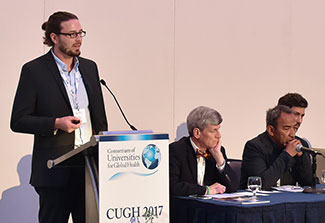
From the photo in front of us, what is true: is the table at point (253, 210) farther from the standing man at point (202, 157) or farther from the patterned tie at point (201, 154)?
the patterned tie at point (201, 154)

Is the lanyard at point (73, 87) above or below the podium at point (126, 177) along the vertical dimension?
above

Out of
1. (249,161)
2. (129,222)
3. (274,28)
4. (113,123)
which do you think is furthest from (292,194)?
(274,28)

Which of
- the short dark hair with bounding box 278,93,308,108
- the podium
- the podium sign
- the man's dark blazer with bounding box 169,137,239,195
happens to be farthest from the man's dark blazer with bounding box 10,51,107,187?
the short dark hair with bounding box 278,93,308,108

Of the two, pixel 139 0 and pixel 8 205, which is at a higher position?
pixel 139 0

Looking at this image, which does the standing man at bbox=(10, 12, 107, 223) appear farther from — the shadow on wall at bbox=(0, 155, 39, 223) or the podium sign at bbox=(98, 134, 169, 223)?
the shadow on wall at bbox=(0, 155, 39, 223)

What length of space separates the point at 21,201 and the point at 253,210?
7.28ft

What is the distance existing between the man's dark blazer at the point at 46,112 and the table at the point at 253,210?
0.66 m

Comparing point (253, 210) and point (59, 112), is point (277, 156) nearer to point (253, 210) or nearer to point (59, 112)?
point (253, 210)

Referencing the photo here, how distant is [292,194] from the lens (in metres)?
3.76

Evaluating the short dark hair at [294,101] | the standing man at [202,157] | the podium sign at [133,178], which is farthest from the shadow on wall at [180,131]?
the podium sign at [133,178]

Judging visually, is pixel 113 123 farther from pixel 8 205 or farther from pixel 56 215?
pixel 56 215

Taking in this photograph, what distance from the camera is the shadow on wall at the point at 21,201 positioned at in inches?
184

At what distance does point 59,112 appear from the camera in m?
3.31

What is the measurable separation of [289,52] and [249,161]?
218cm
